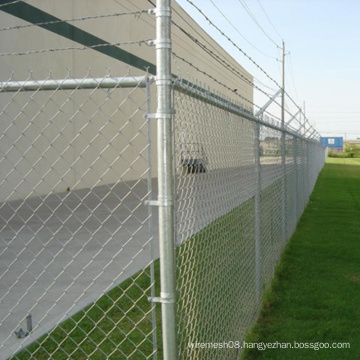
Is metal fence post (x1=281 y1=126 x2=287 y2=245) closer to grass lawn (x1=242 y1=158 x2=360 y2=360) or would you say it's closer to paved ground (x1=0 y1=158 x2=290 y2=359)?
paved ground (x1=0 y1=158 x2=290 y2=359)

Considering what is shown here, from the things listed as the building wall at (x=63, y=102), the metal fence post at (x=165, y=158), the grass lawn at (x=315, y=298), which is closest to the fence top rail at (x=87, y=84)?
the metal fence post at (x=165, y=158)

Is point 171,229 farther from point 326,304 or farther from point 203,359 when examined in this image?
point 326,304

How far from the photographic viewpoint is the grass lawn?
181 inches

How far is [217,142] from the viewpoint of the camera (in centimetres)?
379

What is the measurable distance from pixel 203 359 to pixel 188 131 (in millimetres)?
1369

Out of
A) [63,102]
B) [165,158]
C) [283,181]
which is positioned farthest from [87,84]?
[63,102]

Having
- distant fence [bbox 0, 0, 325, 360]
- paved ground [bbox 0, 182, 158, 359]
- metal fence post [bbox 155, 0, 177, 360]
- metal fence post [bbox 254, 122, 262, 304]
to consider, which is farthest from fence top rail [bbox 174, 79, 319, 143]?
metal fence post [bbox 254, 122, 262, 304]

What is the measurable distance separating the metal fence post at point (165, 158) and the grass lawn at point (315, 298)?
229 cm

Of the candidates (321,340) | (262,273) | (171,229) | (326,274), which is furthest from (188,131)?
(326,274)

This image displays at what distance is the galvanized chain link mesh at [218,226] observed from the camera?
3.07 meters

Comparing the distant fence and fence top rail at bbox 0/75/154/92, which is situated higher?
fence top rail at bbox 0/75/154/92

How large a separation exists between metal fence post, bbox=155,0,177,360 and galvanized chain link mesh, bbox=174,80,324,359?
0.26 meters

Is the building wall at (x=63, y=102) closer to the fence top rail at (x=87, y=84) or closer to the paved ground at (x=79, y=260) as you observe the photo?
the paved ground at (x=79, y=260)

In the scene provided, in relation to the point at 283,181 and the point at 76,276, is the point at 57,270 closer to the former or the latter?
the point at 76,276
